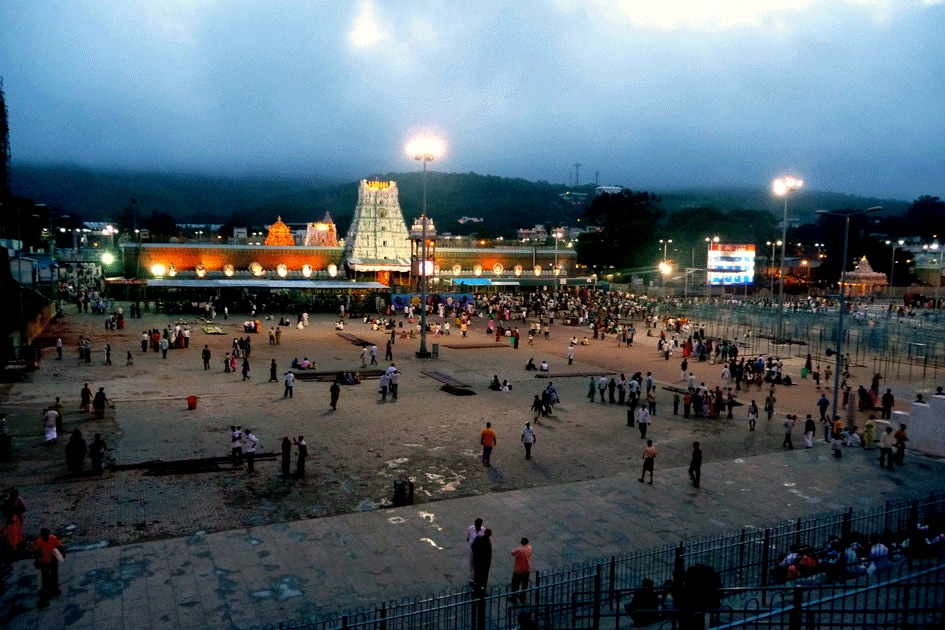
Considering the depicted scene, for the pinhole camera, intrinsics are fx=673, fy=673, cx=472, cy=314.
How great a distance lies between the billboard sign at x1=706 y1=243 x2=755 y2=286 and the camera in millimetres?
59969

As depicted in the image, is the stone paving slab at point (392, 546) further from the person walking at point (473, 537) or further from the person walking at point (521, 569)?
the person walking at point (521, 569)

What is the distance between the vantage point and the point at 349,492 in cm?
1269

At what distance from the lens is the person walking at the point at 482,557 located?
8688 mm

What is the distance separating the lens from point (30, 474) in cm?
1318

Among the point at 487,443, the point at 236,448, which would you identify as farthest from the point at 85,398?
the point at 487,443

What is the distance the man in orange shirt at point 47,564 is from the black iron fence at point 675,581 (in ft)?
10.4

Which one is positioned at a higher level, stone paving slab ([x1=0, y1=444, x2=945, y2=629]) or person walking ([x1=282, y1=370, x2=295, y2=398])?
person walking ([x1=282, y1=370, x2=295, y2=398])

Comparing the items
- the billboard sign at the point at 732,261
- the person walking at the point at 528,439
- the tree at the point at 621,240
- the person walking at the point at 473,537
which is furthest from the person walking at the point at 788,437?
the tree at the point at 621,240

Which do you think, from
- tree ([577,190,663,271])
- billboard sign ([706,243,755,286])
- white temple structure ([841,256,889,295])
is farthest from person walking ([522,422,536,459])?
tree ([577,190,663,271])

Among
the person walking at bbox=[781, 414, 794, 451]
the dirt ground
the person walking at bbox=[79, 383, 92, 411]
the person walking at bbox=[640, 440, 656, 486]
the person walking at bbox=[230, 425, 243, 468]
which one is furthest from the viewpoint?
the person walking at bbox=[79, 383, 92, 411]

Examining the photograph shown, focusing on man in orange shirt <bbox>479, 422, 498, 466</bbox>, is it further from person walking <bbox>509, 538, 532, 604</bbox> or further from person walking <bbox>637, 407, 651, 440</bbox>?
person walking <bbox>509, 538, 532, 604</bbox>

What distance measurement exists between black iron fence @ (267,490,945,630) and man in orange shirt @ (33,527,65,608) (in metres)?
3.17

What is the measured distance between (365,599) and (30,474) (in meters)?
8.64

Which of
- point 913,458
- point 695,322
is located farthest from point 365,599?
point 695,322
